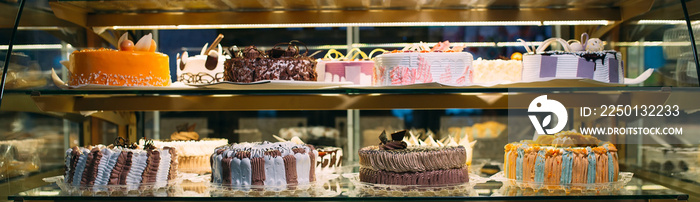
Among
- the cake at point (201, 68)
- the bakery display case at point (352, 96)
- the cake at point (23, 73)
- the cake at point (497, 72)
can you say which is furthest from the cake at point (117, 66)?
the cake at point (497, 72)

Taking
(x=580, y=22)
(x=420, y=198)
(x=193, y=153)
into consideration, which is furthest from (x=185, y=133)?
(x=580, y=22)

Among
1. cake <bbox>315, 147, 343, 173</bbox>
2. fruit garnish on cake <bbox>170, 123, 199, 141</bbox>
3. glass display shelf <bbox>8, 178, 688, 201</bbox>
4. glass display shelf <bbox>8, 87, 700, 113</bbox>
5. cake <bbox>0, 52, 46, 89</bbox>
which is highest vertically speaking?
cake <bbox>0, 52, 46, 89</bbox>

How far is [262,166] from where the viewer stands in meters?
2.48

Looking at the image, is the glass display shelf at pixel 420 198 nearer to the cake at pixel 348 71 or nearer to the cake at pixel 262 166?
the cake at pixel 262 166

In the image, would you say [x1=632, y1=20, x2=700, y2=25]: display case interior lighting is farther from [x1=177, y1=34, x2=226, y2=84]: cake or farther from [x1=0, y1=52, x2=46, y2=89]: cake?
[x1=0, y1=52, x2=46, y2=89]: cake

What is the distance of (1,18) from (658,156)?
2743 mm

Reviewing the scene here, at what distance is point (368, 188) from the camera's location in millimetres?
2447

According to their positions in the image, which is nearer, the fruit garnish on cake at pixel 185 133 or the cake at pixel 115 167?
the cake at pixel 115 167

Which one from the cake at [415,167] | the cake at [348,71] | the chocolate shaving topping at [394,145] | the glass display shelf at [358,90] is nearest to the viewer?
the glass display shelf at [358,90]

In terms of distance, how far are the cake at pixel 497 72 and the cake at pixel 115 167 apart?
4.67 ft

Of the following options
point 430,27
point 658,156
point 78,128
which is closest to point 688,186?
point 658,156

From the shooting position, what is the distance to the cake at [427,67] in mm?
2523

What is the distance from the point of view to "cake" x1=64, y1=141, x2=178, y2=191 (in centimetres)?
255

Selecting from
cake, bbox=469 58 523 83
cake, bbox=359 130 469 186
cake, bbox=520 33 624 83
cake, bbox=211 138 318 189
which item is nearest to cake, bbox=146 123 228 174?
cake, bbox=211 138 318 189
